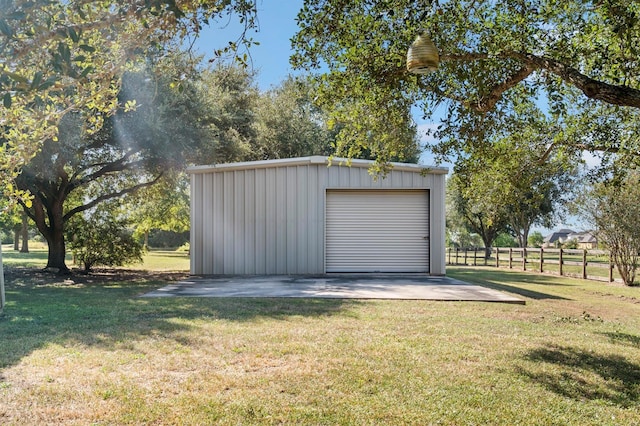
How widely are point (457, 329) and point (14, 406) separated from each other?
434cm

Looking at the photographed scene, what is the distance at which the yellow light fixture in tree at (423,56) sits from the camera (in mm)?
4207

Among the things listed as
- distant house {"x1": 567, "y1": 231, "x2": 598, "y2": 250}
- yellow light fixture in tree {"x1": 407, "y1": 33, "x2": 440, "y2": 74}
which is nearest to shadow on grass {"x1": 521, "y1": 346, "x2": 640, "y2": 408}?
yellow light fixture in tree {"x1": 407, "y1": 33, "x2": 440, "y2": 74}

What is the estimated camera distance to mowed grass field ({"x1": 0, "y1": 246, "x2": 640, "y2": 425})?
10.00 feet

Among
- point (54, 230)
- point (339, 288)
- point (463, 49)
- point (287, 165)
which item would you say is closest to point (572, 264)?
point (339, 288)

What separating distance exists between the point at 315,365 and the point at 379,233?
332 inches

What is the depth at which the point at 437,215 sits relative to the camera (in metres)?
12.1

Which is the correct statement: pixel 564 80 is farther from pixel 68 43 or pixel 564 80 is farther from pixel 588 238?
pixel 588 238

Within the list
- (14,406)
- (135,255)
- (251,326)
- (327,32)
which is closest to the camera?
(14,406)

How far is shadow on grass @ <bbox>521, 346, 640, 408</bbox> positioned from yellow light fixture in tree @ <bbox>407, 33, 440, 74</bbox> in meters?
2.78

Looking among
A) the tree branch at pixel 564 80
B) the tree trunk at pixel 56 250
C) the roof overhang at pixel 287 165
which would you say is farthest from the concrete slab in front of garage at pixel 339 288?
the tree trunk at pixel 56 250

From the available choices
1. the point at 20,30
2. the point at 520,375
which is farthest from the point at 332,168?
the point at 20,30

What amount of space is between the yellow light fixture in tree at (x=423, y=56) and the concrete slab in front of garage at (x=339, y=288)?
14.9 ft

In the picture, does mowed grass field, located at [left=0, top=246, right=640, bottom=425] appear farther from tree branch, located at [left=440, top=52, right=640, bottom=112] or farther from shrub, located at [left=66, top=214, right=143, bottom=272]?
shrub, located at [left=66, top=214, right=143, bottom=272]

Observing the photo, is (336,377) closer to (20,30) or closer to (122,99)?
(20,30)
